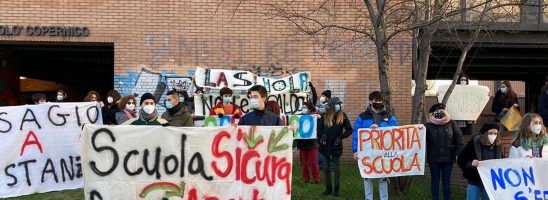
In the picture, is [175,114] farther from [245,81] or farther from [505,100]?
[505,100]

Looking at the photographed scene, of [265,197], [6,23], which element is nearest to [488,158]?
[265,197]

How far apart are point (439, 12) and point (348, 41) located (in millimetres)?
4017

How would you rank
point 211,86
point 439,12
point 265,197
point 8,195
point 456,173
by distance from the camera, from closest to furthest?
1. point 265,197
2. point 8,195
3. point 439,12
4. point 456,173
5. point 211,86

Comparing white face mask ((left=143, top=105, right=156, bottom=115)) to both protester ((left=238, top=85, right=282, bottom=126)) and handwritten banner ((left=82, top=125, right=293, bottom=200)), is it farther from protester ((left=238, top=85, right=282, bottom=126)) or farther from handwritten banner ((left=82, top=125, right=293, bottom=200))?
protester ((left=238, top=85, right=282, bottom=126))

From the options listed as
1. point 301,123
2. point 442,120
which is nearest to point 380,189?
point 442,120

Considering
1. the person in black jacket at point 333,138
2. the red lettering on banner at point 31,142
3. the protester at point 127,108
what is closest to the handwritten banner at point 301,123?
the person in black jacket at point 333,138

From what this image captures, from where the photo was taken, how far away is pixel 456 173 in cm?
987

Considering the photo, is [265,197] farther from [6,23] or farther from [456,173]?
[6,23]

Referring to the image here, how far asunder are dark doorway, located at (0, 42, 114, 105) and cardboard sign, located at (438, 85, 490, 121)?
7.79 meters

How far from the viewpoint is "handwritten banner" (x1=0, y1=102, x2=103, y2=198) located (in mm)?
7746

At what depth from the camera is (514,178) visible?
6586 millimetres

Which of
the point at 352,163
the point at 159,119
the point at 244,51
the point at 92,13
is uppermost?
the point at 92,13

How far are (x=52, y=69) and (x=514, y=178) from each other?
778 inches

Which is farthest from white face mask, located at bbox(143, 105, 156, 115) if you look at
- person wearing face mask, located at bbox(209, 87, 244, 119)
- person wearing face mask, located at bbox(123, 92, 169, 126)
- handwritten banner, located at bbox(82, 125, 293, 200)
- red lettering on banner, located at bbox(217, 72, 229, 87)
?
red lettering on banner, located at bbox(217, 72, 229, 87)
